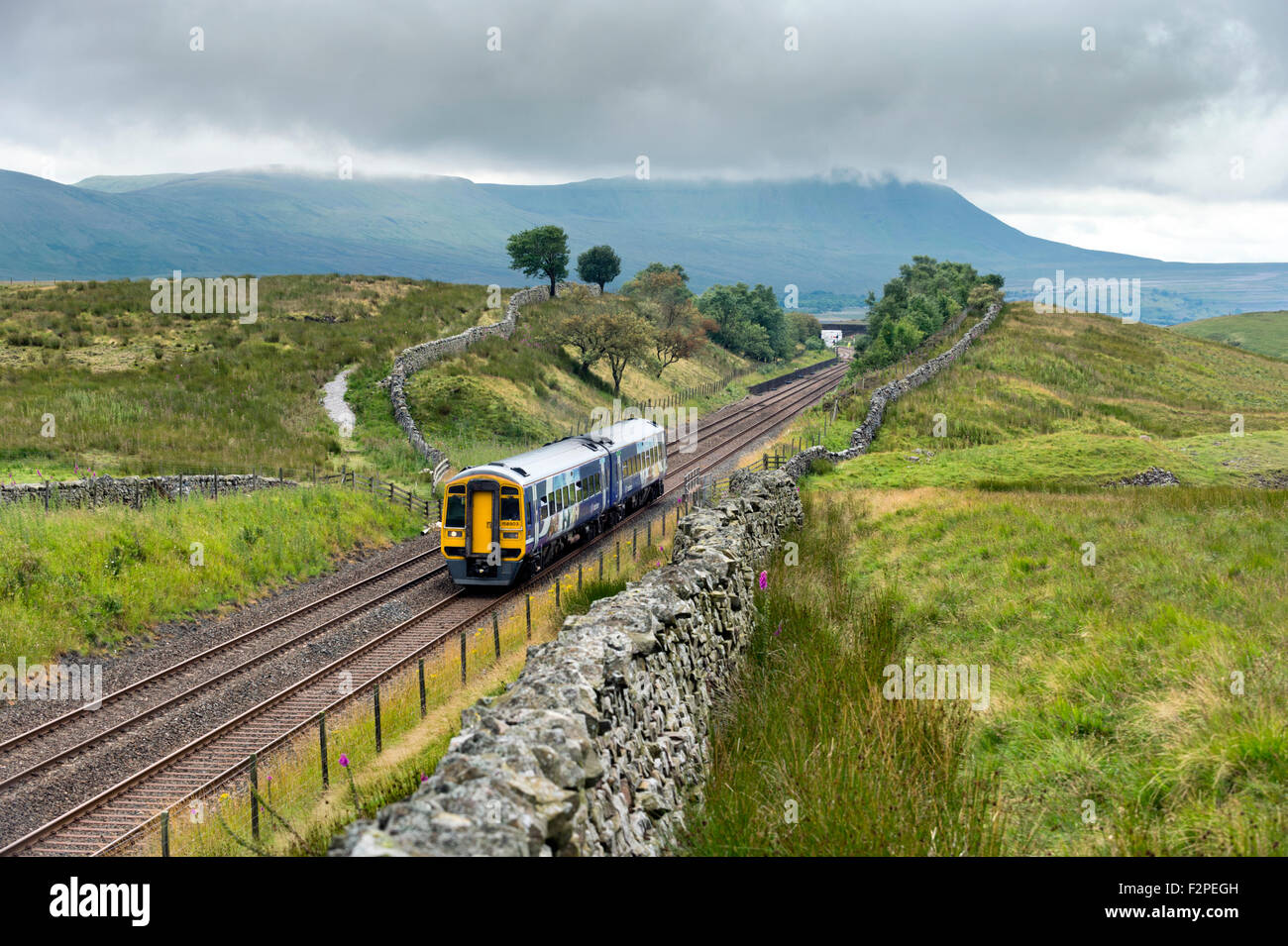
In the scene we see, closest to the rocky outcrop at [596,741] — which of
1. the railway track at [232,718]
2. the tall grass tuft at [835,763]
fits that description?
the tall grass tuft at [835,763]

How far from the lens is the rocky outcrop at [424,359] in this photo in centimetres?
3928

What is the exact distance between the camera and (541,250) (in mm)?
87875

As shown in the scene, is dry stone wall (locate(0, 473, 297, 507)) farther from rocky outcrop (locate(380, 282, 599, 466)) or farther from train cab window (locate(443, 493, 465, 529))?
rocky outcrop (locate(380, 282, 599, 466))

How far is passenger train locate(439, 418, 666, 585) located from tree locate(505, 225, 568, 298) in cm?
6252

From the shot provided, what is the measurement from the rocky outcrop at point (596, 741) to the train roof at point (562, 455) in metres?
11.7

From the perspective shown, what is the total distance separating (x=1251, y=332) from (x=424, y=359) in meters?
158

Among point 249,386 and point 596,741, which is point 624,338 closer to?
point 249,386

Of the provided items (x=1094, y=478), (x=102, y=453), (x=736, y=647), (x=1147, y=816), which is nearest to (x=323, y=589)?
(x=102, y=453)

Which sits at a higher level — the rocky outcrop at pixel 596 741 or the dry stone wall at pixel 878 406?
the dry stone wall at pixel 878 406

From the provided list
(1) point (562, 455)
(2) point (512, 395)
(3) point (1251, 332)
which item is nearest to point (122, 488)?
(1) point (562, 455)

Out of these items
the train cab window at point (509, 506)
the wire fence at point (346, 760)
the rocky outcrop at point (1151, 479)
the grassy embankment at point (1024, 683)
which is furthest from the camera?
the rocky outcrop at point (1151, 479)

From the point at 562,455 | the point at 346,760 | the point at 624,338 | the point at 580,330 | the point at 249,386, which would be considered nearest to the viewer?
the point at 346,760

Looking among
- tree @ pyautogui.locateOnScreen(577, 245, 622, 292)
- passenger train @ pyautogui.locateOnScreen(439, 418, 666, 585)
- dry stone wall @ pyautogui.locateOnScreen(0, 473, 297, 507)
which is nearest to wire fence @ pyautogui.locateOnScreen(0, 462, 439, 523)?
dry stone wall @ pyautogui.locateOnScreen(0, 473, 297, 507)

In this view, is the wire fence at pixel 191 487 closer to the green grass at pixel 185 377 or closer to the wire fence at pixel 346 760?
the green grass at pixel 185 377
